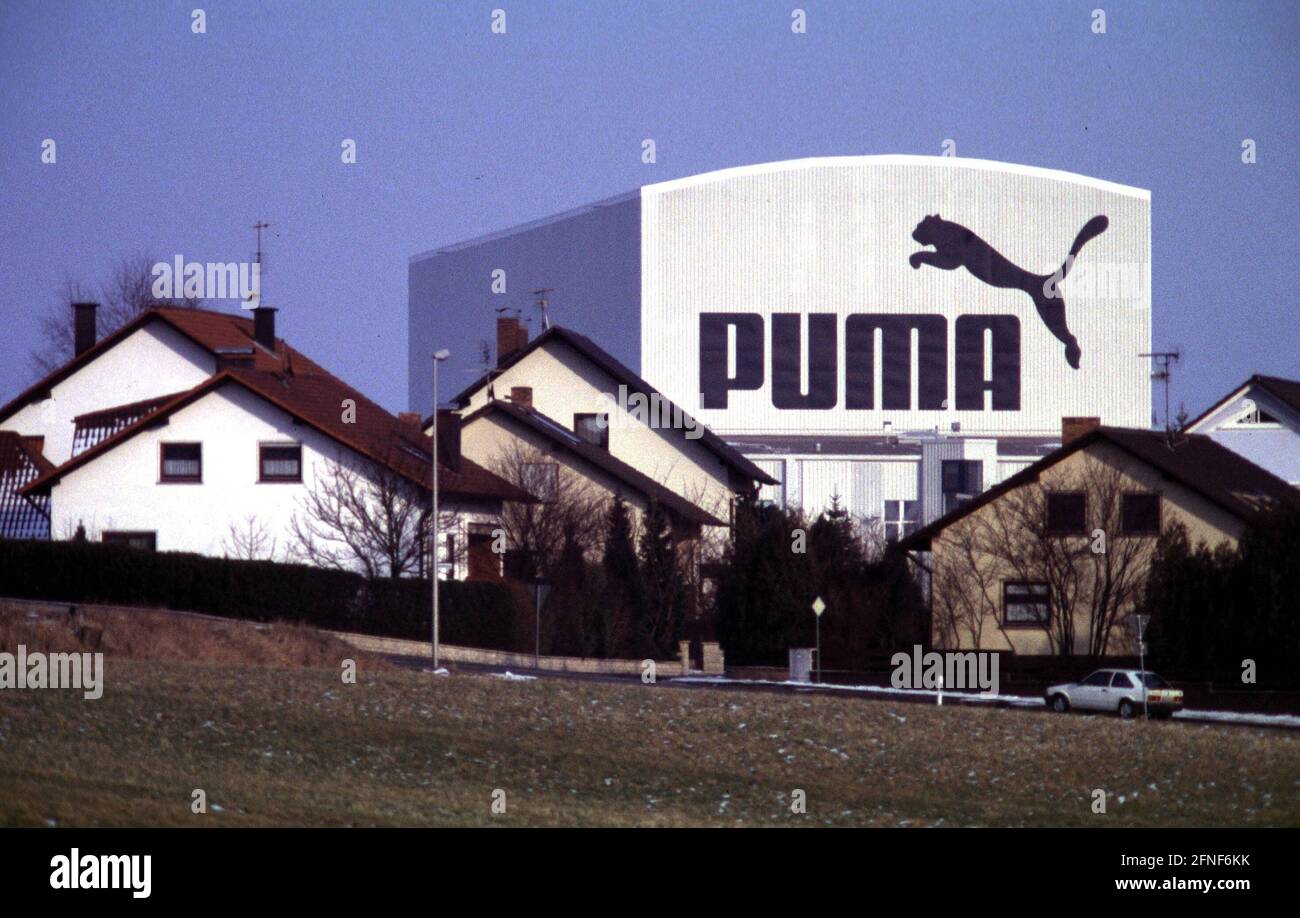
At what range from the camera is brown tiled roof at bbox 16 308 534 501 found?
50.7 meters

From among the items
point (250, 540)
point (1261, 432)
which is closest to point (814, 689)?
point (250, 540)

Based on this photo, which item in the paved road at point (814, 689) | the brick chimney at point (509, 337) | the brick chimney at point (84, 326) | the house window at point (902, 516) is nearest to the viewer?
the paved road at point (814, 689)

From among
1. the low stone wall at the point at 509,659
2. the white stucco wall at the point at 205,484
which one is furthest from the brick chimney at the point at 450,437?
the low stone wall at the point at 509,659

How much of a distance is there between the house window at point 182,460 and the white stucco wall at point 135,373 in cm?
711

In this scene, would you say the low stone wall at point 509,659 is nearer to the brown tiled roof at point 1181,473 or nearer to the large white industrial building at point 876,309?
the brown tiled roof at point 1181,473

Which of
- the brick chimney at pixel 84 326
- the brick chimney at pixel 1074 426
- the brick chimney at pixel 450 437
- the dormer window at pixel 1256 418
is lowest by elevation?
the brick chimney at pixel 450 437

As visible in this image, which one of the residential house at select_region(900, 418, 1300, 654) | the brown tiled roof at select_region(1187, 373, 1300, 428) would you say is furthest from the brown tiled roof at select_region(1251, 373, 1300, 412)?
the residential house at select_region(900, 418, 1300, 654)

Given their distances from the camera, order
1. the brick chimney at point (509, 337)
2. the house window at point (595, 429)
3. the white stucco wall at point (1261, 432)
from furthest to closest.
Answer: the white stucco wall at point (1261, 432) → the brick chimney at point (509, 337) → the house window at point (595, 429)

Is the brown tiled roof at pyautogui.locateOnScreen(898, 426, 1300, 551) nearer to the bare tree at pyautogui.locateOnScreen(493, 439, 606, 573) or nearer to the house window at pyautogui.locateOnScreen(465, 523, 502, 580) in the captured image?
the bare tree at pyautogui.locateOnScreen(493, 439, 606, 573)

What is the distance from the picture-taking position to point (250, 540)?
51125 mm

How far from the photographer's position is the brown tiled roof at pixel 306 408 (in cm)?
5072

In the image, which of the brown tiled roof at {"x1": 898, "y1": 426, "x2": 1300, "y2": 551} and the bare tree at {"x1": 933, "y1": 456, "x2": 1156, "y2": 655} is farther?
the bare tree at {"x1": 933, "y1": 456, "x2": 1156, "y2": 655}

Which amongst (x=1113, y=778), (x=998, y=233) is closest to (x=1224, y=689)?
(x=1113, y=778)

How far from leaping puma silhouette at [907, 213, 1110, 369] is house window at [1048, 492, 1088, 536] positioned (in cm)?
4498
